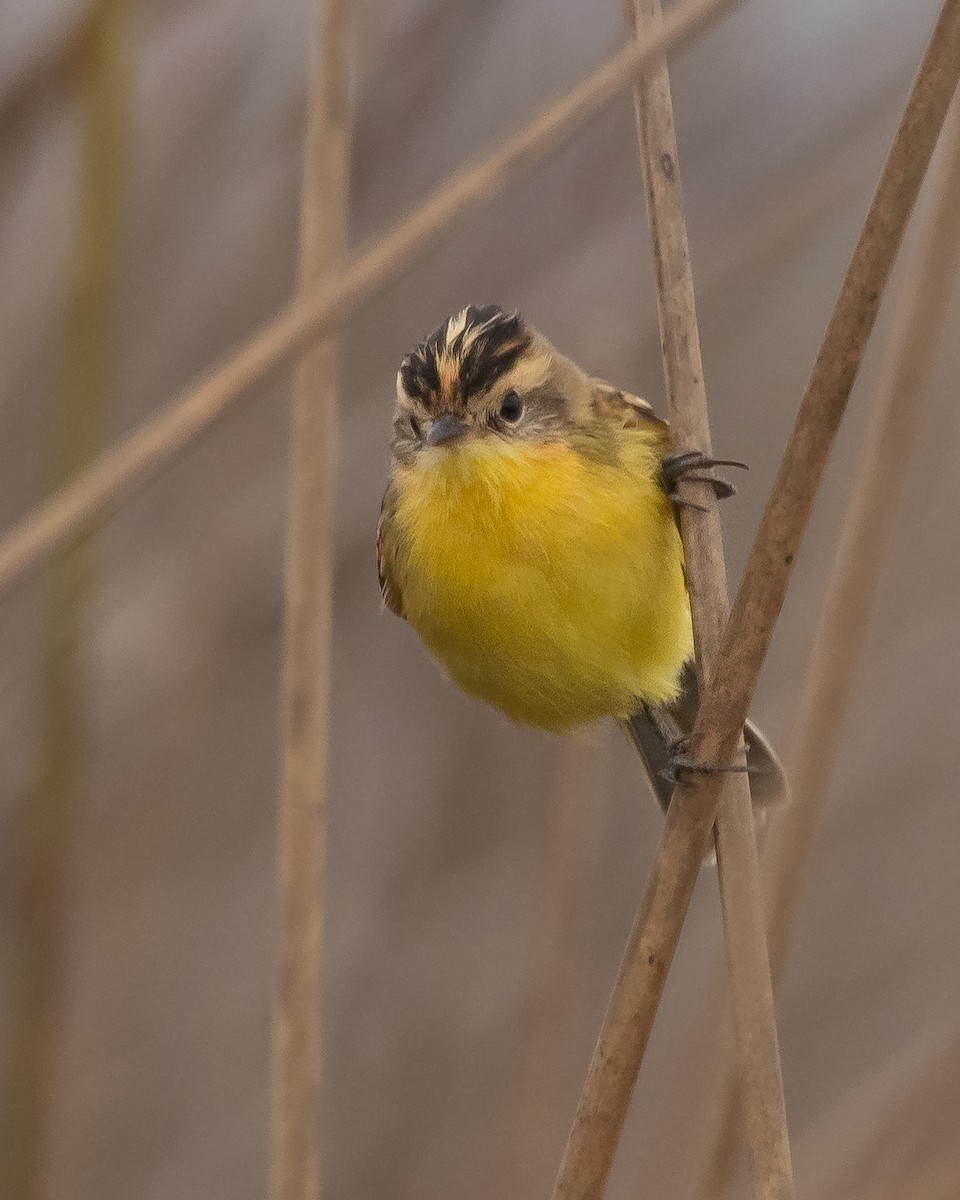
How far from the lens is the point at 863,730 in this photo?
3.50m

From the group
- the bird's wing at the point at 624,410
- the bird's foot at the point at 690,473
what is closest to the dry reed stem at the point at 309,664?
the bird's foot at the point at 690,473

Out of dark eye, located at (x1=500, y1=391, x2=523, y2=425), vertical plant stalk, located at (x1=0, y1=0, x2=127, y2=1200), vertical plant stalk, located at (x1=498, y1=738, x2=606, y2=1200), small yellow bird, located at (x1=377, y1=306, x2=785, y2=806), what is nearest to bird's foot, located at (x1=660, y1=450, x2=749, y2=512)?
small yellow bird, located at (x1=377, y1=306, x2=785, y2=806)

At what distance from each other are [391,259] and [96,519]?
0.40 meters

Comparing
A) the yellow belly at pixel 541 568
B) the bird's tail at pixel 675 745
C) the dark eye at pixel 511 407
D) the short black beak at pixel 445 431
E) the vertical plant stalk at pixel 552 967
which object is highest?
the dark eye at pixel 511 407

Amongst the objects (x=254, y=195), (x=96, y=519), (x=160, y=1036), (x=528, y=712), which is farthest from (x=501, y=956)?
(x=96, y=519)

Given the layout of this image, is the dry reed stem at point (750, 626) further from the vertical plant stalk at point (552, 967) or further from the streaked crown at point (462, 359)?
the vertical plant stalk at point (552, 967)

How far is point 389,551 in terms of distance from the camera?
267 cm

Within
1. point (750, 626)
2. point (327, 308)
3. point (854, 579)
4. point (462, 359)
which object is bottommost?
point (750, 626)

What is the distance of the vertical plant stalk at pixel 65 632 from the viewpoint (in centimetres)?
228

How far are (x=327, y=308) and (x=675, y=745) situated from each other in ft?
4.36

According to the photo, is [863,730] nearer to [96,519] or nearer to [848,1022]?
[848,1022]

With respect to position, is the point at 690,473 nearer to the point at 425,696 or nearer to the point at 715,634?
the point at 715,634

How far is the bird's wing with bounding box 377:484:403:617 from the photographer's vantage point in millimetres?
2645

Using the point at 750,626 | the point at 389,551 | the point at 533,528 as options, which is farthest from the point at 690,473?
the point at 389,551
